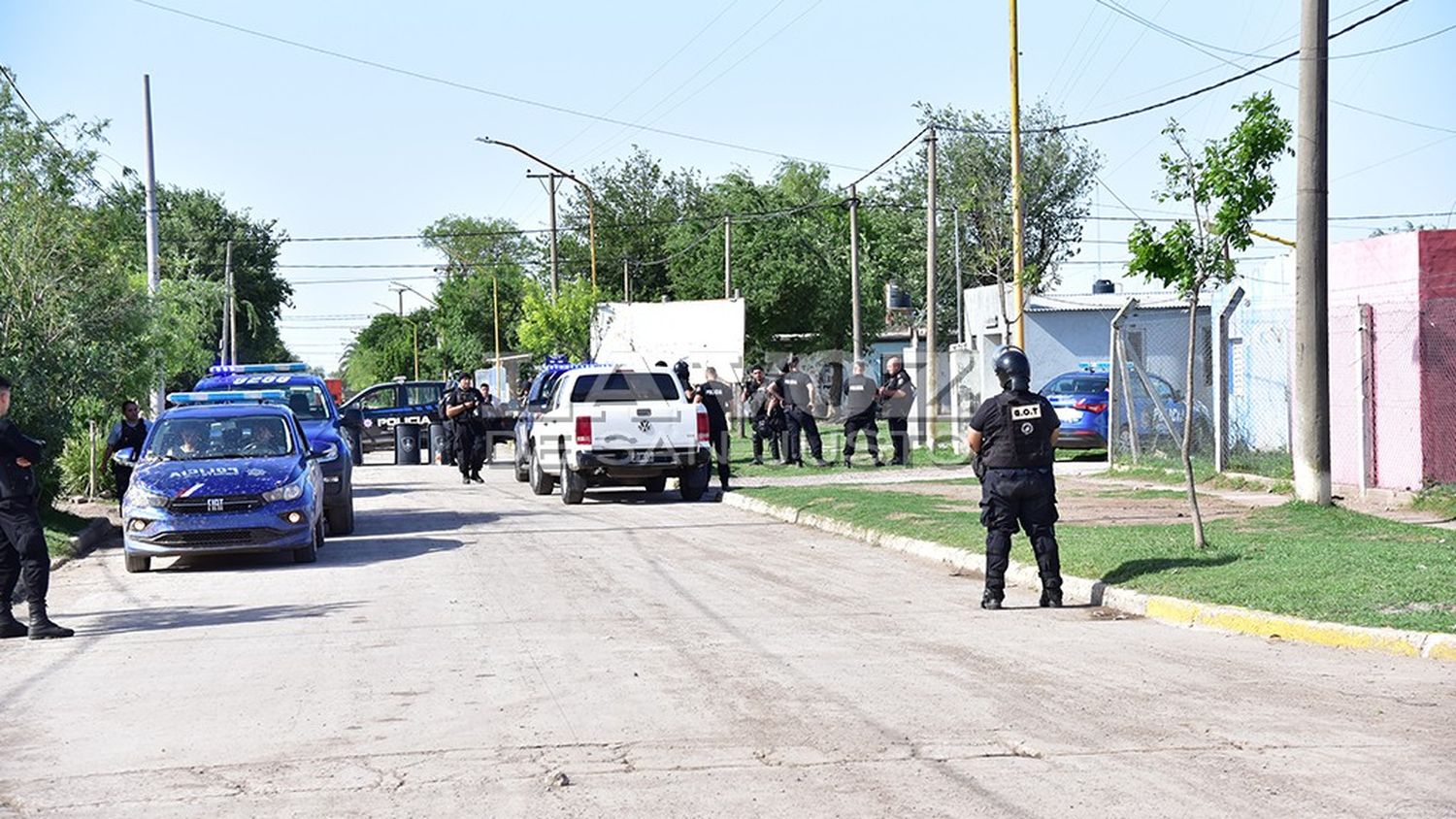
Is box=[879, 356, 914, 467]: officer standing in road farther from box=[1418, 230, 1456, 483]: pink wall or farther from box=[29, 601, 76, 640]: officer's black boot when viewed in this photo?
box=[29, 601, 76, 640]: officer's black boot

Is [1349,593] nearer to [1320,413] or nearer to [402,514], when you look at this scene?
[1320,413]

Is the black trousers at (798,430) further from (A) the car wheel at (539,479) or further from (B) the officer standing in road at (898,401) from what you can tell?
(A) the car wheel at (539,479)

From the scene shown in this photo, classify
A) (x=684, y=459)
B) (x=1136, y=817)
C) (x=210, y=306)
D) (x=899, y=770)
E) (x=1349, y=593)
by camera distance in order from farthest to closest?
1. (x=210, y=306)
2. (x=684, y=459)
3. (x=1349, y=593)
4. (x=899, y=770)
5. (x=1136, y=817)

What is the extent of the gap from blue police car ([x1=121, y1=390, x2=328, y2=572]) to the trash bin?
67.9ft

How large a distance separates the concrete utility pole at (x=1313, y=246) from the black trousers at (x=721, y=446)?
935 cm

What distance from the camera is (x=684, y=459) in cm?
2339

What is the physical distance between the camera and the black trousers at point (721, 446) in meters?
24.6

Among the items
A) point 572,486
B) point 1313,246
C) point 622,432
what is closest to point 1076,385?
point 622,432

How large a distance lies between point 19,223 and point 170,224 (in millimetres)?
54242

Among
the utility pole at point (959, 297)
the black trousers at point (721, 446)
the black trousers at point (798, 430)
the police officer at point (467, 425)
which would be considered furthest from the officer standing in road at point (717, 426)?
the utility pole at point (959, 297)

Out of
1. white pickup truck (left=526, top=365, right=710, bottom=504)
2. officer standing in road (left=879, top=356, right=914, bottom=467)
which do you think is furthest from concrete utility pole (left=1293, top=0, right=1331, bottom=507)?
officer standing in road (left=879, top=356, right=914, bottom=467)

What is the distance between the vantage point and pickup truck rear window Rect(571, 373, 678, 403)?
23922 millimetres

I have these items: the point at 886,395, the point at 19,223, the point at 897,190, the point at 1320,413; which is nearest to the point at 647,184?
the point at 897,190

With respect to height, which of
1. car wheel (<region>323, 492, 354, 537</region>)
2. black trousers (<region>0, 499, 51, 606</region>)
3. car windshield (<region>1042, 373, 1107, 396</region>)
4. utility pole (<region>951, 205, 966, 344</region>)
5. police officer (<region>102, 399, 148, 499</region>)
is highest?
utility pole (<region>951, 205, 966, 344</region>)
